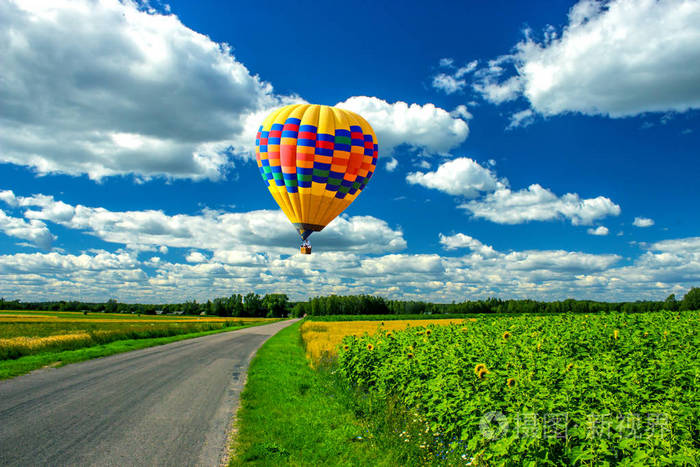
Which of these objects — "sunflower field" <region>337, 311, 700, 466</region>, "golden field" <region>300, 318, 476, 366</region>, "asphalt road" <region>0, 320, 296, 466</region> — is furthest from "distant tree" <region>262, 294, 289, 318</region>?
"sunflower field" <region>337, 311, 700, 466</region>

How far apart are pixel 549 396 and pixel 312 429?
16.2 ft

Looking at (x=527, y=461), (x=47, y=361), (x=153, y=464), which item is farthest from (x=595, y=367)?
(x=47, y=361)

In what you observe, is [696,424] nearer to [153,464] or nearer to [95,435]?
[153,464]

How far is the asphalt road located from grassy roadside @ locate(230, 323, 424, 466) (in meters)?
0.55

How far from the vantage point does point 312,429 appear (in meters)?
8.15

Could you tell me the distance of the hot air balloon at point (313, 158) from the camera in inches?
891

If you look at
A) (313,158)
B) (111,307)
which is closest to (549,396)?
(313,158)

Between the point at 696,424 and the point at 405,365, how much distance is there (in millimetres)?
4448

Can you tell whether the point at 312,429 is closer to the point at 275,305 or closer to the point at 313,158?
the point at 313,158

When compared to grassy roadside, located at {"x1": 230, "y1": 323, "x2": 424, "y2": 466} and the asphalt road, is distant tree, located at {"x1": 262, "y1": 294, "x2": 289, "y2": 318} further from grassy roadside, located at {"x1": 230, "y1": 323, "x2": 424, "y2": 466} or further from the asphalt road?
grassy roadside, located at {"x1": 230, "y1": 323, "x2": 424, "y2": 466}

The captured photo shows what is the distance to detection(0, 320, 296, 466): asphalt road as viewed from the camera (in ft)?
22.2

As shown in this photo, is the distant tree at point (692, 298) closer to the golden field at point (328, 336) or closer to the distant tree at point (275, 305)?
the golden field at point (328, 336)

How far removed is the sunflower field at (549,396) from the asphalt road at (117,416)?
3692mm

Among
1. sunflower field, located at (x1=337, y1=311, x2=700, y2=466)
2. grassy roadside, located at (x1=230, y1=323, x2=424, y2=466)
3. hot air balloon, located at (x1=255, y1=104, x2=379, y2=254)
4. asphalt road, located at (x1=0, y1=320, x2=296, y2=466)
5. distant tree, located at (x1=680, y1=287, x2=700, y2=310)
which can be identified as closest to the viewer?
sunflower field, located at (x1=337, y1=311, x2=700, y2=466)
